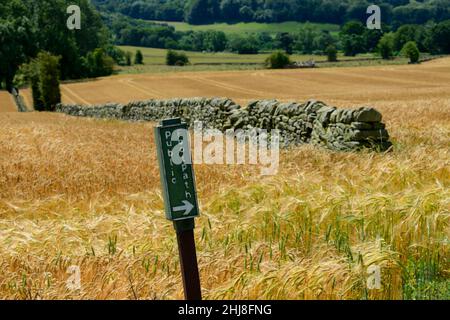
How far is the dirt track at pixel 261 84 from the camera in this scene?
193 ft

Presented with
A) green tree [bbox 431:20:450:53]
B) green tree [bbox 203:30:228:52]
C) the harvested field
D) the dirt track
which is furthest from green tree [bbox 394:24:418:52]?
the harvested field

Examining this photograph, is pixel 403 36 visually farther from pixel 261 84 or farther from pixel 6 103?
pixel 6 103

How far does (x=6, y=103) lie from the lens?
66.1m

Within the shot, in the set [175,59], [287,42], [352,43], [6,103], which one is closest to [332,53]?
[352,43]

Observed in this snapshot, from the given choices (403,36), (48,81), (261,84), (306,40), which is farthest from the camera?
(306,40)

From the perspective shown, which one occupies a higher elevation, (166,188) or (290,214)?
(166,188)

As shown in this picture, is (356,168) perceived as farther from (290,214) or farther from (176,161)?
(176,161)

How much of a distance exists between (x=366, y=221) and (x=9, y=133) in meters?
15.3

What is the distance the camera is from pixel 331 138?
13.8m

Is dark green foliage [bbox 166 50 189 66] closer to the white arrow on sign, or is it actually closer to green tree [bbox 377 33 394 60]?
green tree [bbox 377 33 394 60]

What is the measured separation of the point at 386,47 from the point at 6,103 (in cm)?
6117

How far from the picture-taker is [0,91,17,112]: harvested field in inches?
2372

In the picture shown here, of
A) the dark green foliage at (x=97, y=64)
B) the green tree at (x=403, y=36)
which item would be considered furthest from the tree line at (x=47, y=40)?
the green tree at (x=403, y=36)

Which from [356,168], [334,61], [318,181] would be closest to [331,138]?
[356,168]
